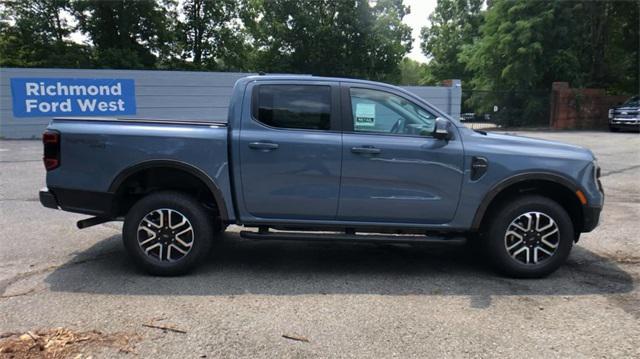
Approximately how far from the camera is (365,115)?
4945mm

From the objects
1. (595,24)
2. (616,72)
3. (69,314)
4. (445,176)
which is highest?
(595,24)

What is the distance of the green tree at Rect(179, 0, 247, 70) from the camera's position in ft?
113

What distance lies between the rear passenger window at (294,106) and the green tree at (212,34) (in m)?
31.4

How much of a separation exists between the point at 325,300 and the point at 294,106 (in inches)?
72.9

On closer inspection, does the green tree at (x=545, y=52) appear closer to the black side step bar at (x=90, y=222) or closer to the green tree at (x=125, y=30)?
the green tree at (x=125, y=30)

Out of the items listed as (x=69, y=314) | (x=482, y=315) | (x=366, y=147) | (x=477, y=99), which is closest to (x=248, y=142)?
(x=366, y=147)

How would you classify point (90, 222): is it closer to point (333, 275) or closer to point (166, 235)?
point (166, 235)

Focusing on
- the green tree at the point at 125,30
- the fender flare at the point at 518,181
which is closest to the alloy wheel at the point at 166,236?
the fender flare at the point at 518,181

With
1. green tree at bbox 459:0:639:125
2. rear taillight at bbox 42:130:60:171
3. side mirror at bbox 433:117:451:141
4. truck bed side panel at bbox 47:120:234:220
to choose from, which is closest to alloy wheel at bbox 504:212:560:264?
side mirror at bbox 433:117:451:141

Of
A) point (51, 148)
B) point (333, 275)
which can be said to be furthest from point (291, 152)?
point (51, 148)

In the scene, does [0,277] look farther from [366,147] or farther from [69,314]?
[366,147]

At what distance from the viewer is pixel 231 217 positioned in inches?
191

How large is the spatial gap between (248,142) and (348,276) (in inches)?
62.7

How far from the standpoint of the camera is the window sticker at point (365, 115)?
4910mm
